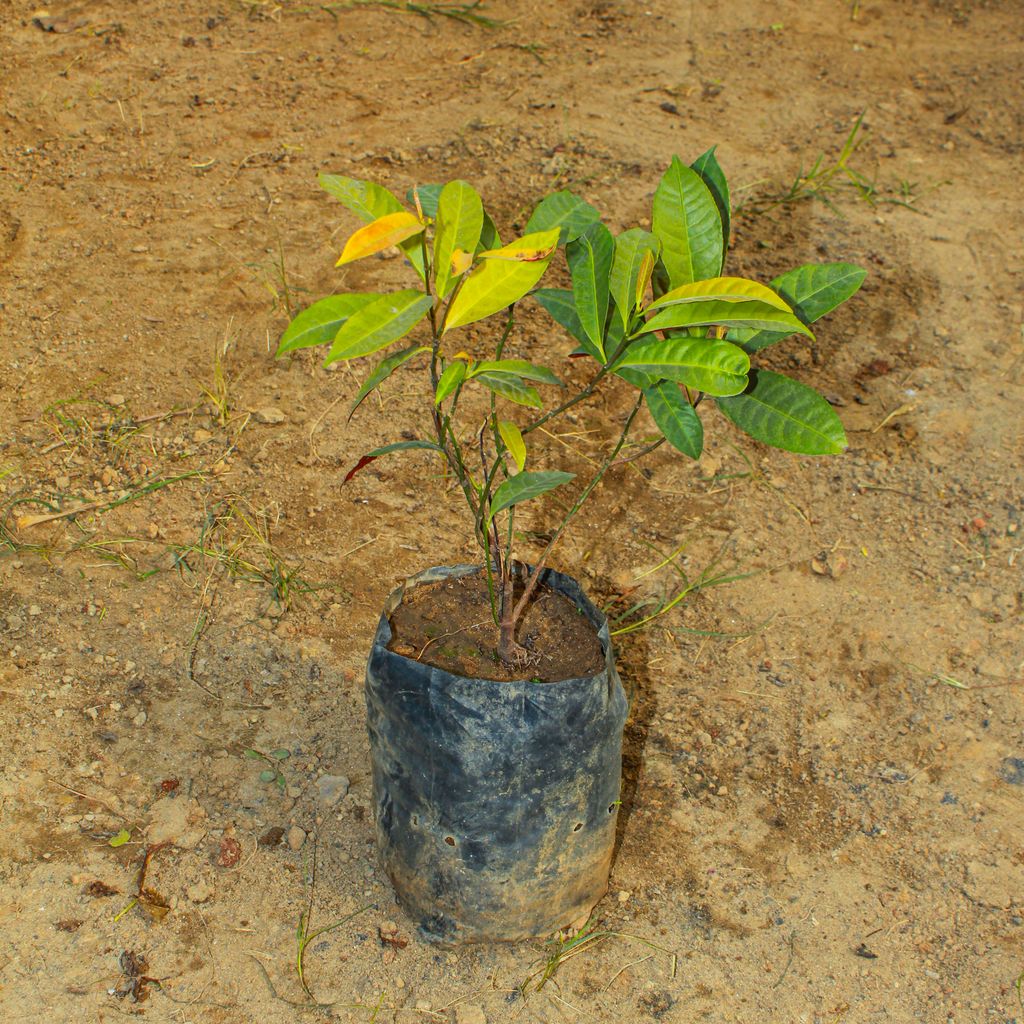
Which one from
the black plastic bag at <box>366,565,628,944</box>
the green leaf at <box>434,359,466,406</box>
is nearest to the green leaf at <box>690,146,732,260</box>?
the green leaf at <box>434,359,466,406</box>

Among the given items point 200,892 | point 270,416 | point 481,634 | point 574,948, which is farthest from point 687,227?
point 270,416

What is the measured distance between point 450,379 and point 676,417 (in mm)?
326

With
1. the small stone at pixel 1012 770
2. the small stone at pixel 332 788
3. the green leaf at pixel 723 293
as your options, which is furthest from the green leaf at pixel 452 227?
the small stone at pixel 1012 770

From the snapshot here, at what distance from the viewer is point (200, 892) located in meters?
1.90

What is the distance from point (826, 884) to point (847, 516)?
1.01 m

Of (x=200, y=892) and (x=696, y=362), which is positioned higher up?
(x=696, y=362)

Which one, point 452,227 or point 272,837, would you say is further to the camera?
point 272,837

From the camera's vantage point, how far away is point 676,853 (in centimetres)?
205

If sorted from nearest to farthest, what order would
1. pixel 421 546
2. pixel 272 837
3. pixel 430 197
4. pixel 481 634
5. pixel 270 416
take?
pixel 430 197 < pixel 481 634 < pixel 272 837 < pixel 421 546 < pixel 270 416

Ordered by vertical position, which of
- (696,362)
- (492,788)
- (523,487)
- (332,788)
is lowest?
(332,788)

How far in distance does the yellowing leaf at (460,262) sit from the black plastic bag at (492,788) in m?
0.61

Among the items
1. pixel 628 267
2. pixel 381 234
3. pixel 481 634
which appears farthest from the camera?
pixel 481 634

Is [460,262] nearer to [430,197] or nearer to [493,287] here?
[493,287]

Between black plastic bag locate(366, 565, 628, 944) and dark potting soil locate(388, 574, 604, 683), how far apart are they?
0.08 feet
